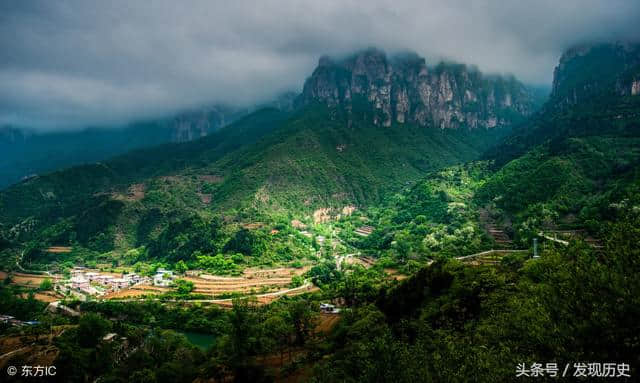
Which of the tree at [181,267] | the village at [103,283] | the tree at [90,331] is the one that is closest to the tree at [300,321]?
the tree at [90,331]

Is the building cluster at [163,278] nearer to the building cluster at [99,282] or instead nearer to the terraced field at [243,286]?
the terraced field at [243,286]

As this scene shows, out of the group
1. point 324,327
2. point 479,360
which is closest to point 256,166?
point 324,327

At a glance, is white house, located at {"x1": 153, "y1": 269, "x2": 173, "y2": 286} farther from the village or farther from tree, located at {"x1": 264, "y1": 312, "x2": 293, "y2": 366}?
tree, located at {"x1": 264, "y1": 312, "x2": 293, "y2": 366}

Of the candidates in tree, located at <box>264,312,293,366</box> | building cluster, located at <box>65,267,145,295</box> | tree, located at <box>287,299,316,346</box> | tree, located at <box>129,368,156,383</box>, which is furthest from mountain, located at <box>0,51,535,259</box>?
tree, located at <box>129,368,156,383</box>

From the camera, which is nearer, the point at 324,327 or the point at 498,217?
the point at 324,327

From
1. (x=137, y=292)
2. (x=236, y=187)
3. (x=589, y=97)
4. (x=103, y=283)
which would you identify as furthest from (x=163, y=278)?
(x=589, y=97)

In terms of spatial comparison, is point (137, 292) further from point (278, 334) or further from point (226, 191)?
point (226, 191)

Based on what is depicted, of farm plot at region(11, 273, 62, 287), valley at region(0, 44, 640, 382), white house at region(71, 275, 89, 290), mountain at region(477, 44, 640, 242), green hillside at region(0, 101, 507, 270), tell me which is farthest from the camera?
green hillside at region(0, 101, 507, 270)

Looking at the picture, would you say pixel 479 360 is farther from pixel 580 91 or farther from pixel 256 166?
pixel 580 91

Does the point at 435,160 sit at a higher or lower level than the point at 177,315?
higher
